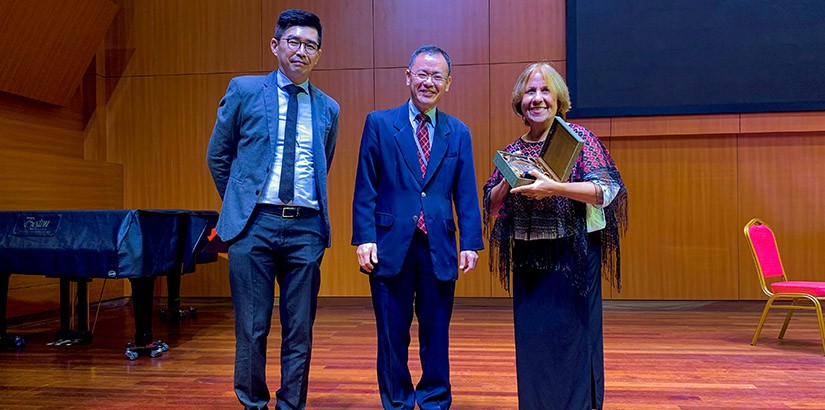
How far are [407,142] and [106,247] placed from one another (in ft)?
7.65

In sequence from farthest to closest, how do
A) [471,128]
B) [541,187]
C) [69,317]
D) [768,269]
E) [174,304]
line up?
[471,128]
[174,304]
[69,317]
[768,269]
[541,187]

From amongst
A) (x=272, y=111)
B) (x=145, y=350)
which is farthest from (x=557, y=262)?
(x=145, y=350)

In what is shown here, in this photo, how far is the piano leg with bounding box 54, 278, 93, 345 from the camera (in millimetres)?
4465

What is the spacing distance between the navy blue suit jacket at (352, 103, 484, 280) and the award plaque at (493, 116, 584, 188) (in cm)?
55

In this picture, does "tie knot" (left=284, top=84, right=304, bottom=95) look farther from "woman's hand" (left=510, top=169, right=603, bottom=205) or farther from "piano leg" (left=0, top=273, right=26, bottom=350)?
"piano leg" (left=0, top=273, right=26, bottom=350)

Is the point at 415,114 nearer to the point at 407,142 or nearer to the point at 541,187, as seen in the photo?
the point at 407,142

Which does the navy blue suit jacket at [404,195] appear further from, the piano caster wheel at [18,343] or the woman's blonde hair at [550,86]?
the piano caster wheel at [18,343]

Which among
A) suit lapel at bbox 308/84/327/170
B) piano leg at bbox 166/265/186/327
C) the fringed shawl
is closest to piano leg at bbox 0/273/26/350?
piano leg at bbox 166/265/186/327

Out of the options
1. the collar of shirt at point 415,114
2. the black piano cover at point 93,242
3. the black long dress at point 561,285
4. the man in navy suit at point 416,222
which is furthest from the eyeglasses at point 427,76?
the black piano cover at point 93,242

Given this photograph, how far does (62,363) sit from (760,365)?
156 inches

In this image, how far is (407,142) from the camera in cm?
240

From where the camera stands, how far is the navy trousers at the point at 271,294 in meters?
2.30

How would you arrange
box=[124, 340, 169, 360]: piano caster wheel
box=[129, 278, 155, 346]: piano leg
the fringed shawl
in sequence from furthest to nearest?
box=[129, 278, 155, 346]: piano leg
box=[124, 340, 169, 360]: piano caster wheel
the fringed shawl

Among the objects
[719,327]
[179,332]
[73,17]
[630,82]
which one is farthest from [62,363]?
[630,82]
